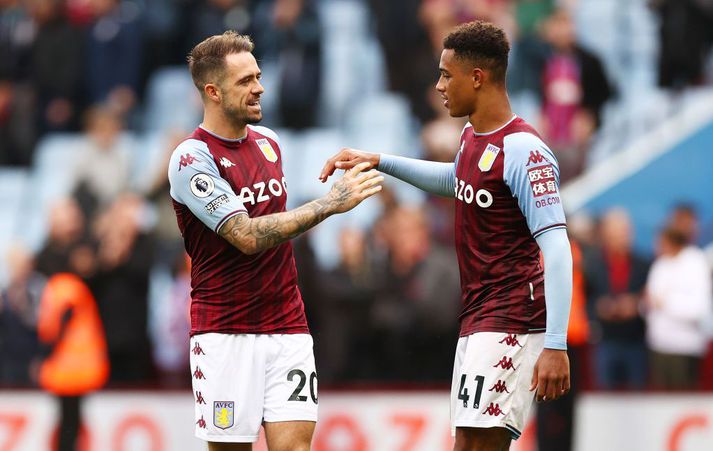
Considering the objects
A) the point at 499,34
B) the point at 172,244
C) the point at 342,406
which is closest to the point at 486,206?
the point at 499,34

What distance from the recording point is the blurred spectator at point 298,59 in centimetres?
1436

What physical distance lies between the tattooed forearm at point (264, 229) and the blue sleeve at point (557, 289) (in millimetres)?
1073

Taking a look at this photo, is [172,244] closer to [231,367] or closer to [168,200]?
[168,200]

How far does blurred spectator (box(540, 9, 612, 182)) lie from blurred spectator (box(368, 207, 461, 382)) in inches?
82.1

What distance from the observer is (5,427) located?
10773 millimetres

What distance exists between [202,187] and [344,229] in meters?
6.44

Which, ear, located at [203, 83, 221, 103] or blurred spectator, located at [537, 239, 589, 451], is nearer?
Result: ear, located at [203, 83, 221, 103]

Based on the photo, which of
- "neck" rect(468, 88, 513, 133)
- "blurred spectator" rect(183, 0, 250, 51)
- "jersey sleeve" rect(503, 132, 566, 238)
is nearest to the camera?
"jersey sleeve" rect(503, 132, 566, 238)

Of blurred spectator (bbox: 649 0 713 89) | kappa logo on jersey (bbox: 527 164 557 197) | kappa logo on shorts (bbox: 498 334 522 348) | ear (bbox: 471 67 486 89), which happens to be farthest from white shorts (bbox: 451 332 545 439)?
blurred spectator (bbox: 649 0 713 89)

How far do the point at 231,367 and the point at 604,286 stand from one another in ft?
20.9

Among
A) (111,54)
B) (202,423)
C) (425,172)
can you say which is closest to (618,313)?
(425,172)

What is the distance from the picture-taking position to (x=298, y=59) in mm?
14352

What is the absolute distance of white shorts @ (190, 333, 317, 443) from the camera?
6.23 m

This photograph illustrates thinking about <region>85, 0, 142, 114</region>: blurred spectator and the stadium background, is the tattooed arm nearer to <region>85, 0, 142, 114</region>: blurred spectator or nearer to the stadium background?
the stadium background
